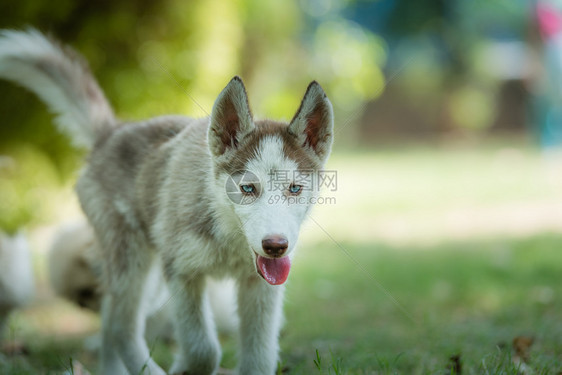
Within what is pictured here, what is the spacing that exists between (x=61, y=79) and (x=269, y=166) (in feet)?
6.85

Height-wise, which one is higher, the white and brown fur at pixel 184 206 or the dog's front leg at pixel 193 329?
the white and brown fur at pixel 184 206

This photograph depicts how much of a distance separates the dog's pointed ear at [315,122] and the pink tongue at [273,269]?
2.41 feet

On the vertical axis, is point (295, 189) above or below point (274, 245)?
above

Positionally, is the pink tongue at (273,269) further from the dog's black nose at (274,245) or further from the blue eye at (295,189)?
the blue eye at (295,189)

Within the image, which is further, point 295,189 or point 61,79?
point 61,79

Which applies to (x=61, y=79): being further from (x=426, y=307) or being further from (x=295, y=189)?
(x=426, y=307)

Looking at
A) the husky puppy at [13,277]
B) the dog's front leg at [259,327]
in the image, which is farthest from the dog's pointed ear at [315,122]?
the husky puppy at [13,277]

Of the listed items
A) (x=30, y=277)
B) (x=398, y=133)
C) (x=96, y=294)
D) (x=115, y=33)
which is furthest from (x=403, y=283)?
(x=398, y=133)

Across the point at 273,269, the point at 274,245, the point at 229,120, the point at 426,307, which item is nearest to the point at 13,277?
the point at 229,120

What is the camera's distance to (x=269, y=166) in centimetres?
303

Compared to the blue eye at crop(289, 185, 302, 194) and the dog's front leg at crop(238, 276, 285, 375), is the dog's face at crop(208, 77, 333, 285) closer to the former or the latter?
the blue eye at crop(289, 185, 302, 194)

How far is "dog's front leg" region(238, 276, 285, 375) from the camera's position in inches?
131

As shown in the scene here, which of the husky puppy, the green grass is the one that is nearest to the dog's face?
the green grass

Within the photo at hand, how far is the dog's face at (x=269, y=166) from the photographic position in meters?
2.86
